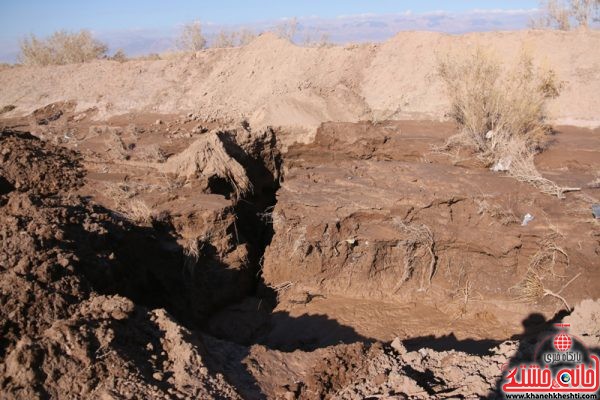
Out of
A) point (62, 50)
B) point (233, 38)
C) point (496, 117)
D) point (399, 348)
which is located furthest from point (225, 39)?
point (399, 348)

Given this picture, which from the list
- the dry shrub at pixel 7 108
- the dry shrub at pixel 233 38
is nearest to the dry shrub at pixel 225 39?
the dry shrub at pixel 233 38

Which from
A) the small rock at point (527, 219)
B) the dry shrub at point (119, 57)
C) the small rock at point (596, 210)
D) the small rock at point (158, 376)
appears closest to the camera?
the small rock at point (158, 376)

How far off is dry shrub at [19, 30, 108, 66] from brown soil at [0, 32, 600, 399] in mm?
11282

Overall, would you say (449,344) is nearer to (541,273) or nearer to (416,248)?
(416,248)

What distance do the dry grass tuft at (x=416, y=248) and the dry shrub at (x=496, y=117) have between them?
1.87 metres

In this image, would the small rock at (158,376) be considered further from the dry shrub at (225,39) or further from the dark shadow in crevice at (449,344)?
the dry shrub at (225,39)

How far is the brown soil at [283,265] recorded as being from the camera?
3744 millimetres

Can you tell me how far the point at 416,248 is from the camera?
6438 millimetres

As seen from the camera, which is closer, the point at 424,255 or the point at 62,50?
the point at 424,255

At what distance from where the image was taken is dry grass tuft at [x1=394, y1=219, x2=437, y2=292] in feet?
20.7

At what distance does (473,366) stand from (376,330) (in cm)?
217

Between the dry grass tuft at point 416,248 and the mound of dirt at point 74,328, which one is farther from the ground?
the mound of dirt at point 74,328

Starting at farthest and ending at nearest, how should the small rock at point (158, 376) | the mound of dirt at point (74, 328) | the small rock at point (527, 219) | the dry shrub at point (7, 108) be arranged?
the dry shrub at point (7, 108) → the small rock at point (527, 219) → the small rock at point (158, 376) → the mound of dirt at point (74, 328)

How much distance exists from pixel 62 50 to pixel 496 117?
16.6m
